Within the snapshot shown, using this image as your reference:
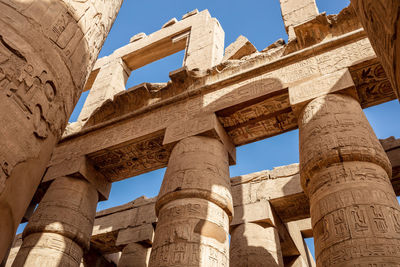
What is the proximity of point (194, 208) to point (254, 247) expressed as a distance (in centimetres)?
334

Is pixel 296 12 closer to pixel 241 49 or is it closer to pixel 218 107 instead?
pixel 241 49

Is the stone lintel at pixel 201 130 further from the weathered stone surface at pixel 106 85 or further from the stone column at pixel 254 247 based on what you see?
the weathered stone surface at pixel 106 85

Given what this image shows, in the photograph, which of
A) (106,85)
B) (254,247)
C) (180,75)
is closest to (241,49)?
(180,75)

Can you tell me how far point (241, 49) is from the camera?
30.5 feet

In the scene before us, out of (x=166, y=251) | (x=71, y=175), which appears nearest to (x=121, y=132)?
(x=71, y=175)

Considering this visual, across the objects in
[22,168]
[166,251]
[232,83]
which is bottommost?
[22,168]

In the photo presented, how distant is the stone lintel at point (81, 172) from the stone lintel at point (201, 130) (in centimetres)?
200

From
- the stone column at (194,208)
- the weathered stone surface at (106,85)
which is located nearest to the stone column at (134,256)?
the weathered stone surface at (106,85)

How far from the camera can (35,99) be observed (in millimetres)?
2578

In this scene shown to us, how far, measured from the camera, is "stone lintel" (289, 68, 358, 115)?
5387 millimetres

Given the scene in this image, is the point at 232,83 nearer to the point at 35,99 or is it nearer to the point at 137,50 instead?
the point at 35,99

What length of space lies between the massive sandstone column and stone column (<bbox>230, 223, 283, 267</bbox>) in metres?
5.48

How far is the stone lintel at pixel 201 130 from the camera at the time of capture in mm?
6129

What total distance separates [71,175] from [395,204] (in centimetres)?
577
